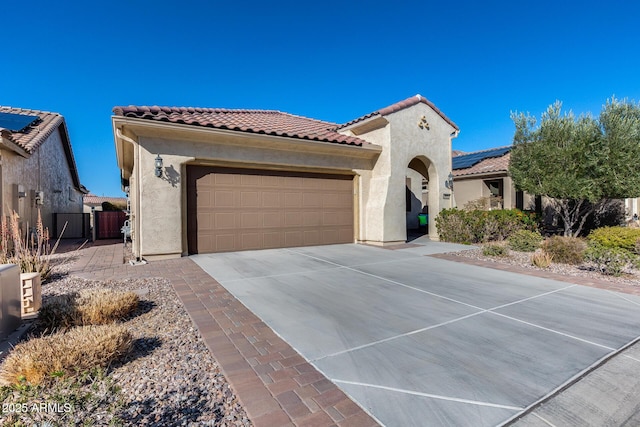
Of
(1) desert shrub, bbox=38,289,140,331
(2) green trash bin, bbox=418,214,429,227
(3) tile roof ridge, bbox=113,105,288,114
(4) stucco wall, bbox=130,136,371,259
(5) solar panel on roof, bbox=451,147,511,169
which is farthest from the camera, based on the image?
(5) solar panel on roof, bbox=451,147,511,169

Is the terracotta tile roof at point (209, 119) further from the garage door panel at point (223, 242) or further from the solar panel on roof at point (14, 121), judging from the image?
the solar panel on roof at point (14, 121)

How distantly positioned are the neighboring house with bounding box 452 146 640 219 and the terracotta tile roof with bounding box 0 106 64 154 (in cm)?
1934

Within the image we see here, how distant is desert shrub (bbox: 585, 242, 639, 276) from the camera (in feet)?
21.4

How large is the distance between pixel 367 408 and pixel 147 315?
3.31 m

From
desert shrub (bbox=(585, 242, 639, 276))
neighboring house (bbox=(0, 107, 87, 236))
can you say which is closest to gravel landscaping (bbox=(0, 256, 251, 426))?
desert shrub (bbox=(585, 242, 639, 276))

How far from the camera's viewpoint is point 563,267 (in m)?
7.44

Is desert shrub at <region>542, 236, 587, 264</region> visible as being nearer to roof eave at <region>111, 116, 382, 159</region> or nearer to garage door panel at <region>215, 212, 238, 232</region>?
roof eave at <region>111, 116, 382, 159</region>

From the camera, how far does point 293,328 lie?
12.4ft

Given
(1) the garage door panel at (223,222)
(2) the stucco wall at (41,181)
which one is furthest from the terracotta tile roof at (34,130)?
(1) the garage door panel at (223,222)

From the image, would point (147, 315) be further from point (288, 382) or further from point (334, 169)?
point (334, 169)

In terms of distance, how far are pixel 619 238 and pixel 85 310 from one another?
12.1 meters

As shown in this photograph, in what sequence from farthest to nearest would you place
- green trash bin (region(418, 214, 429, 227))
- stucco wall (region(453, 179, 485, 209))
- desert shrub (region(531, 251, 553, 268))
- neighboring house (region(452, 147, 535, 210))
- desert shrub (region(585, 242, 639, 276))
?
green trash bin (region(418, 214, 429, 227)) < stucco wall (region(453, 179, 485, 209)) < neighboring house (region(452, 147, 535, 210)) < desert shrub (region(531, 251, 553, 268)) < desert shrub (region(585, 242, 639, 276))

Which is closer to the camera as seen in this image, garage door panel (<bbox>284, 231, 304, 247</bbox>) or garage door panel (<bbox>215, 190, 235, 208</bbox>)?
garage door panel (<bbox>215, 190, 235, 208</bbox>)

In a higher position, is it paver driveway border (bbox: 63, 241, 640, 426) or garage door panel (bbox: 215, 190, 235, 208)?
garage door panel (bbox: 215, 190, 235, 208)
